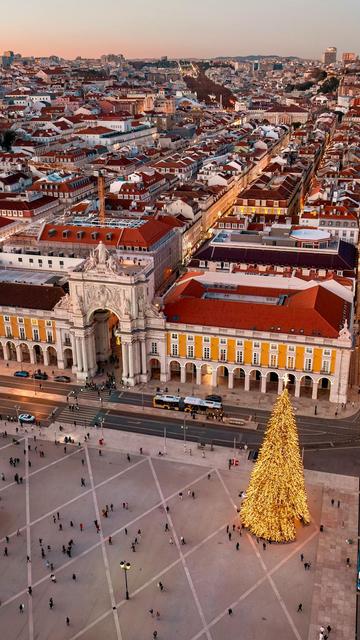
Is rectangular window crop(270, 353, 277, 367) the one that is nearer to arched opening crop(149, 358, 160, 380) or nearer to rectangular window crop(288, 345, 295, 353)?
rectangular window crop(288, 345, 295, 353)

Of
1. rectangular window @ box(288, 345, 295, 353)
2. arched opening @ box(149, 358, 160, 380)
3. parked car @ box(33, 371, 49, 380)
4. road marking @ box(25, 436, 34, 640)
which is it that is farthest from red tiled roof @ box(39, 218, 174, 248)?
road marking @ box(25, 436, 34, 640)

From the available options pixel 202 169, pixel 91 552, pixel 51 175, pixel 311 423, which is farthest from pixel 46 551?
pixel 202 169

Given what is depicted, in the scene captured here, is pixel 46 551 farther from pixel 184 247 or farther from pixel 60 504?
pixel 184 247

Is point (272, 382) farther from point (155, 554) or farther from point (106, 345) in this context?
point (155, 554)

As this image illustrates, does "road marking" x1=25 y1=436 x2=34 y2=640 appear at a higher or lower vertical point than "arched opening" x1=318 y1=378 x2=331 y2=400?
lower

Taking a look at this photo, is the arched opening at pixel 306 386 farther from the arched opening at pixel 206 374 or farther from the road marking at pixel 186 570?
the road marking at pixel 186 570

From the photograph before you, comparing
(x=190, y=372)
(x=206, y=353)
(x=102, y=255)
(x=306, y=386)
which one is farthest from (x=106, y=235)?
(x=306, y=386)
